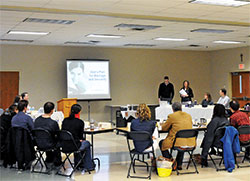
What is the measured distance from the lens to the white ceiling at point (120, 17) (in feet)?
22.5

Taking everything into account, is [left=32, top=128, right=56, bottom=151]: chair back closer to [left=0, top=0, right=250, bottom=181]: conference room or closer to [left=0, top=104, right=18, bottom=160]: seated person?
[left=0, top=0, right=250, bottom=181]: conference room

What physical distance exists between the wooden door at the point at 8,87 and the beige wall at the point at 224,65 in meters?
8.39

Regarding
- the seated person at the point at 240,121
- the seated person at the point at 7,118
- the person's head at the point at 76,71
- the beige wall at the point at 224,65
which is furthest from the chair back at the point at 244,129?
the beige wall at the point at 224,65

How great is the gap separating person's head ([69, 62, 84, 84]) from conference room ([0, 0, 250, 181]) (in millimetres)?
35

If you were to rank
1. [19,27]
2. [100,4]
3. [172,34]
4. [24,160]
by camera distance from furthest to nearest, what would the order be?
[172,34] → [19,27] → [100,4] → [24,160]

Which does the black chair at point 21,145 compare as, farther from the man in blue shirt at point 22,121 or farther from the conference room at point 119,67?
the conference room at point 119,67

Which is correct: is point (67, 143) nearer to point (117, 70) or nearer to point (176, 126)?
point (176, 126)

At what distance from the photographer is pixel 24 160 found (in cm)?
638

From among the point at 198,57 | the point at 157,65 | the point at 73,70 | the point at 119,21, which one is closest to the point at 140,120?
the point at 119,21

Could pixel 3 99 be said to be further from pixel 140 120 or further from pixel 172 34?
pixel 140 120

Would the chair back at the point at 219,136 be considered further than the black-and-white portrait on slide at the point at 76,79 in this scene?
No

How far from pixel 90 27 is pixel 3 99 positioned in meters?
4.98

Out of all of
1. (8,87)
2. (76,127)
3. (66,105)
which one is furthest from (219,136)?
(8,87)

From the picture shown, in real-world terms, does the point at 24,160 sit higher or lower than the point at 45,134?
lower
